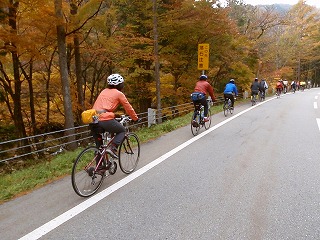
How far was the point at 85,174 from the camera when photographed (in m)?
4.42

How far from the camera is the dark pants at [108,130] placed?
468 cm

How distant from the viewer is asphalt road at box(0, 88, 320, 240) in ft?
11.3

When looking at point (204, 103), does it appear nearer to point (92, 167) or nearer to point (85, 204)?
point (92, 167)

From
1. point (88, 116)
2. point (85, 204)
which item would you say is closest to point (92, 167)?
point (85, 204)

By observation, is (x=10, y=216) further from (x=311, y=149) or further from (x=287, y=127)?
(x=287, y=127)

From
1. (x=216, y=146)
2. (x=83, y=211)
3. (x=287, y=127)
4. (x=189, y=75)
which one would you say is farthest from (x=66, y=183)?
(x=189, y=75)

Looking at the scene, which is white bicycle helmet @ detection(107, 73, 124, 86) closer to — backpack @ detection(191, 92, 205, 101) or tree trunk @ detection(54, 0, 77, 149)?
tree trunk @ detection(54, 0, 77, 149)

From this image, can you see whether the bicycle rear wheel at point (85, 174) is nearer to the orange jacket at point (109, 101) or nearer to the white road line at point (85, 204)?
the white road line at point (85, 204)

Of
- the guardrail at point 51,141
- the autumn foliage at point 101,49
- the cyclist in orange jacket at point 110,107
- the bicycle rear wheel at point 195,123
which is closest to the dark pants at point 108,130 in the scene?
the cyclist in orange jacket at point 110,107

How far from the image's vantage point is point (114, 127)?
4809 mm

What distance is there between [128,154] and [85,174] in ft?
4.50

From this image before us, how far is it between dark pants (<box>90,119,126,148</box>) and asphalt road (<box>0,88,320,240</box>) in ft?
2.59

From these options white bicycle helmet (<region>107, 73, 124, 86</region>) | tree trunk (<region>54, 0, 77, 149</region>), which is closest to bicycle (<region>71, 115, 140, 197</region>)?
white bicycle helmet (<region>107, 73, 124, 86</region>)

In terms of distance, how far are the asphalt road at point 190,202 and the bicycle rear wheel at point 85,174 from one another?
0.16m
